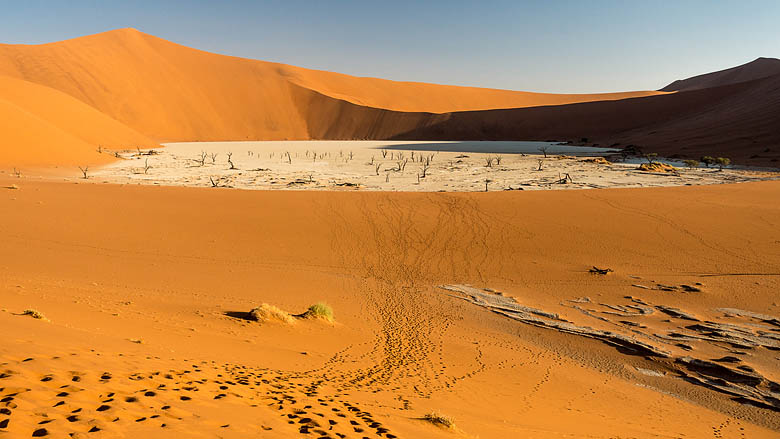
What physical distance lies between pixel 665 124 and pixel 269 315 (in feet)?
219

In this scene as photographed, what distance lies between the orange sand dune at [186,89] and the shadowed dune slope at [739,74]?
44.3 meters

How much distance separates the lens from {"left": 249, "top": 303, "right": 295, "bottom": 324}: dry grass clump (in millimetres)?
7363

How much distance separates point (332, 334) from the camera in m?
7.18

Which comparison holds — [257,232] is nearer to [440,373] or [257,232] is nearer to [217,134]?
[440,373]

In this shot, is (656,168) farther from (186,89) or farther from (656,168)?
(186,89)

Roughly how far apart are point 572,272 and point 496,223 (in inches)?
150

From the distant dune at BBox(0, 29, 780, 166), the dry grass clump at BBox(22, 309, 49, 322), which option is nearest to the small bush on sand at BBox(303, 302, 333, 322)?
the dry grass clump at BBox(22, 309, 49, 322)

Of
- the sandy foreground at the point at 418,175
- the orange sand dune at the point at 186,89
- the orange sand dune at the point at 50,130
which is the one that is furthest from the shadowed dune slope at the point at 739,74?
the orange sand dune at the point at 50,130

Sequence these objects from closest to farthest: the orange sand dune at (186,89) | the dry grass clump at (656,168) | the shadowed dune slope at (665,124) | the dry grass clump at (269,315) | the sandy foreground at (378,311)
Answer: the sandy foreground at (378,311), the dry grass clump at (269,315), the dry grass clump at (656,168), the shadowed dune slope at (665,124), the orange sand dune at (186,89)

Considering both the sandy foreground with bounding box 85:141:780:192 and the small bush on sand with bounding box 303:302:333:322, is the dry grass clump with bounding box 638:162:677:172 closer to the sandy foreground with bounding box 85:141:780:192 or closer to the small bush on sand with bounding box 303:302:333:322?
the sandy foreground with bounding box 85:141:780:192

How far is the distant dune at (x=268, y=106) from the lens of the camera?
51750mm

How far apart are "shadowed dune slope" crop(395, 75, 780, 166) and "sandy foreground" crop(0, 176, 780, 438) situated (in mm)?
22946

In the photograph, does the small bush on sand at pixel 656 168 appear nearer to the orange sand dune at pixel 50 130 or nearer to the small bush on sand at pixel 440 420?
the small bush on sand at pixel 440 420

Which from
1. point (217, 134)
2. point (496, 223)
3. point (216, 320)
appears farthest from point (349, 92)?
point (216, 320)
